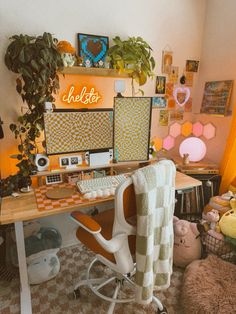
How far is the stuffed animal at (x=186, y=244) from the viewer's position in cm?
190

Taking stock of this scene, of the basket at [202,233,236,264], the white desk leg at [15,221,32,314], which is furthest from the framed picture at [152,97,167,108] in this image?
the white desk leg at [15,221,32,314]

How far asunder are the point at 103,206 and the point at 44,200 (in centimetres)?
91

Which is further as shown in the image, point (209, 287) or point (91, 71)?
point (91, 71)

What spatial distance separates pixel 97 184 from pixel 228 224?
1.10m

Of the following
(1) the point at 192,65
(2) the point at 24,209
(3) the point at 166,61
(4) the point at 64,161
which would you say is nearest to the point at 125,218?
(2) the point at 24,209

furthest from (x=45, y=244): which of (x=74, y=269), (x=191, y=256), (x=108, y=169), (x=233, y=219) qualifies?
(x=233, y=219)

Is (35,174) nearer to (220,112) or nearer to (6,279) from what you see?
(6,279)

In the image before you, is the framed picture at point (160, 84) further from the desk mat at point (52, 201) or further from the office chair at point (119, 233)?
the office chair at point (119, 233)

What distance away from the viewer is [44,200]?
156 centimetres

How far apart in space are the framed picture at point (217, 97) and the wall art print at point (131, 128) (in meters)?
0.82

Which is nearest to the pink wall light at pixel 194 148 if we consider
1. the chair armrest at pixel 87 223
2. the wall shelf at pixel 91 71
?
the wall shelf at pixel 91 71

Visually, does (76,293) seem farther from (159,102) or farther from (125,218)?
(159,102)

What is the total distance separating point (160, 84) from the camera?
2.31m

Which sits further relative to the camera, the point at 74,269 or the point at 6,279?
the point at 74,269
